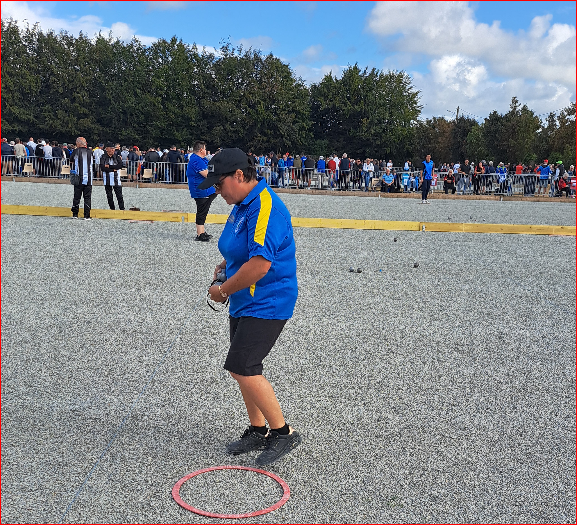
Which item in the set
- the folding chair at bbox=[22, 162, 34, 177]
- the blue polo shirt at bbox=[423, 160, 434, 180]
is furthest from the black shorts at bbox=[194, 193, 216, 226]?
the folding chair at bbox=[22, 162, 34, 177]

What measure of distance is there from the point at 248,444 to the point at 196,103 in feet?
193

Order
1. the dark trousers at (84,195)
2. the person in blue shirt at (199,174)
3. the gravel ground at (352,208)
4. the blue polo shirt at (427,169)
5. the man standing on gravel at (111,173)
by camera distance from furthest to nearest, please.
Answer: the blue polo shirt at (427,169) → the gravel ground at (352,208) → the man standing on gravel at (111,173) → the dark trousers at (84,195) → the person in blue shirt at (199,174)

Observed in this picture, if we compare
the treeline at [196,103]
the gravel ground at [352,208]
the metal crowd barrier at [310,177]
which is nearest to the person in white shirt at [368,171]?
the metal crowd barrier at [310,177]

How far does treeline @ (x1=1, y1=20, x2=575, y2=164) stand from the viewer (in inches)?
2292

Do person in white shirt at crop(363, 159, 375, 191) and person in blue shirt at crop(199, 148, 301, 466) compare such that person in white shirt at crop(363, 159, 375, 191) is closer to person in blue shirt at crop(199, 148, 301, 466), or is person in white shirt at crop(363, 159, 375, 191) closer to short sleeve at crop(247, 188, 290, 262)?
person in blue shirt at crop(199, 148, 301, 466)

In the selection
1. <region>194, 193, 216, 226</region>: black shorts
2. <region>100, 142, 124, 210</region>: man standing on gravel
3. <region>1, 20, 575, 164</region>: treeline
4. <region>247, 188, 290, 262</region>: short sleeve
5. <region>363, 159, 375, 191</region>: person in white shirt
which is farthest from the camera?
<region>1, 20, 575, 164</region>: treeline

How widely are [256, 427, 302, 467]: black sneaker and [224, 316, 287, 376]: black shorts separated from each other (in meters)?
0.49

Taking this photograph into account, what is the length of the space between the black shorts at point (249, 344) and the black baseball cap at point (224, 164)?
2.71 ft

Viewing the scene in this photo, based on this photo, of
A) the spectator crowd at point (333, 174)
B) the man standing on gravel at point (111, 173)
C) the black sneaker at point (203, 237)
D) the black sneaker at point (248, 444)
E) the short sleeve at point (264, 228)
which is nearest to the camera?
the short sleeve at point (264, 228)

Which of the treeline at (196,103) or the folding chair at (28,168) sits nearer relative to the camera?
the folding chair at (28,168)

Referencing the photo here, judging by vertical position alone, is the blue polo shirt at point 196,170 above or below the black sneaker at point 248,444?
above

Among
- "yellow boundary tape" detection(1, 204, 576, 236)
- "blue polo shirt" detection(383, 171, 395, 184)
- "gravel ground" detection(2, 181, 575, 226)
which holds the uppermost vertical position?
"blue polo shirt" detection(383, 171, 395, 184)

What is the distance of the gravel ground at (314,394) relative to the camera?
146 inches

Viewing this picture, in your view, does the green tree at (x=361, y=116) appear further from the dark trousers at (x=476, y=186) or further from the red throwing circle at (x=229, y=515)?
the red throwing circle at (x=229, y=515)
